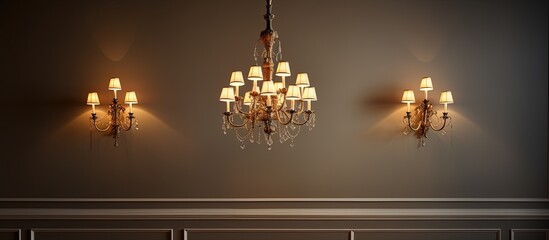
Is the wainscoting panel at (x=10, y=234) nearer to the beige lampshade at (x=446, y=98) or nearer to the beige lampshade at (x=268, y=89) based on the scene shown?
the beige lampshade at (x=268, y=89)

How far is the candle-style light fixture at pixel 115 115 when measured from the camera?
3592 mm

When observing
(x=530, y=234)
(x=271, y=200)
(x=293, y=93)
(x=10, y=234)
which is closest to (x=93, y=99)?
(x=10, y=234)

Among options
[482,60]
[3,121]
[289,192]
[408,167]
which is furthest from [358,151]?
[3,121]

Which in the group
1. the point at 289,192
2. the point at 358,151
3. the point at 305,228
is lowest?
the point at 305,228

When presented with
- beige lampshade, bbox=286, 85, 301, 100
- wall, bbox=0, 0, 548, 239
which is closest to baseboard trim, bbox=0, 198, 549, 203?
wall, bbox=0, 0, 548, 239

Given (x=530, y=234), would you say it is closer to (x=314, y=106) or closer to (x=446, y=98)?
(x=446, y=98)

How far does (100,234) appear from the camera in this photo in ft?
12.4

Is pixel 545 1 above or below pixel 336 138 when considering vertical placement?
above

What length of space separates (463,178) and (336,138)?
113 cm

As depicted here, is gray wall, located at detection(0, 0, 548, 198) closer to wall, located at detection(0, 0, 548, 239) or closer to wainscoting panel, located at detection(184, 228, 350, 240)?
wall, located at detection(0, 0, 548, 239)

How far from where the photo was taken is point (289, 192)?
12.3 ft

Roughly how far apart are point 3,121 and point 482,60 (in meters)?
4.11

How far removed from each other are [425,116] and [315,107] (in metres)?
0.91

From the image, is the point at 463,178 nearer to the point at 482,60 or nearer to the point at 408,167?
the point at 408,167
